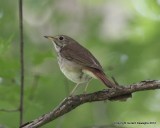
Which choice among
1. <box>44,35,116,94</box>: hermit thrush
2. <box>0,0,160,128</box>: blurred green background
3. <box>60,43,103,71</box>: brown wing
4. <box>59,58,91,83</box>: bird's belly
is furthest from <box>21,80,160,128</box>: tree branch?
<box>0,0,160,128</box>: blurred green background

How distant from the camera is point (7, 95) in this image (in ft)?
Answer: 14.2

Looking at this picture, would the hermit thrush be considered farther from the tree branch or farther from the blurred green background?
the tree branch

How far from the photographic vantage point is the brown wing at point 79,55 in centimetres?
394

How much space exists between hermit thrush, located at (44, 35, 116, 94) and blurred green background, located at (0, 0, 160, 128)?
173mm

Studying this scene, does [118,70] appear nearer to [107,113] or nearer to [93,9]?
[107,113]

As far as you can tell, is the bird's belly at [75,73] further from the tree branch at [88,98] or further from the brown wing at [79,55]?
the tree branch at [88,98]

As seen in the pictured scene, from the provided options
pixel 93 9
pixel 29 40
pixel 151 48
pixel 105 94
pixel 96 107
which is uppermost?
pixel 93 9

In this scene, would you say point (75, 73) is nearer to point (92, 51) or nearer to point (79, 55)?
point (79, 55)

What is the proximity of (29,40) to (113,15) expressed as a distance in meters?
2.09

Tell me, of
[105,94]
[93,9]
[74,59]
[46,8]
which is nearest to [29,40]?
[46,8]

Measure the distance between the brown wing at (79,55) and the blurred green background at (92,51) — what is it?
6.2 inches

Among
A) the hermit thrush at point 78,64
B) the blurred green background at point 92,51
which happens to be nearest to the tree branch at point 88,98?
the hermit thrush at point 78,64

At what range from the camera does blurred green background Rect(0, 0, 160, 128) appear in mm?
4531

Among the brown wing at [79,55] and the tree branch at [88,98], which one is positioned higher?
the brown wing at [79,55]
